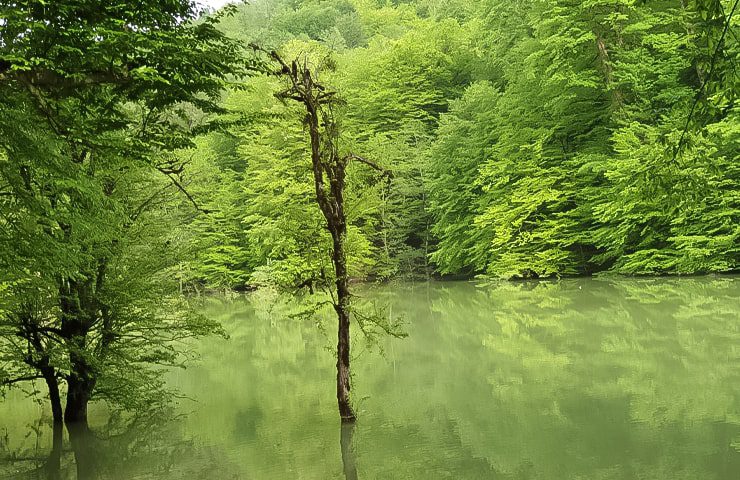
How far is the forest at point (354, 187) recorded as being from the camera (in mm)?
4219

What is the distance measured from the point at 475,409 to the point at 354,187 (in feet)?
9.49

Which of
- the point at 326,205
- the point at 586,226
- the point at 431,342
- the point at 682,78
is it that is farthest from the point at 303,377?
the point at 682,78

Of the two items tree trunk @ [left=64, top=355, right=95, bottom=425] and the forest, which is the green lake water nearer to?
the forest

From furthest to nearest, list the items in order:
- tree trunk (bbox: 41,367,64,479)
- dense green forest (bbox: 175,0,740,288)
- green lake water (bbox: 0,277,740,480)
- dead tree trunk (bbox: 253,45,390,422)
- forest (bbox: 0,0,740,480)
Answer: dense green forest (bbox: 175,0,740,288) → dead tree trunk (bbox: 253,45,390,422) → tree trunk (bbox: 41,367,64,479) → green lake water (bbox: 0,277,740,480) → forest (bbox: 0,0,740,480)

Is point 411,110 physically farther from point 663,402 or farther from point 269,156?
point 663,402

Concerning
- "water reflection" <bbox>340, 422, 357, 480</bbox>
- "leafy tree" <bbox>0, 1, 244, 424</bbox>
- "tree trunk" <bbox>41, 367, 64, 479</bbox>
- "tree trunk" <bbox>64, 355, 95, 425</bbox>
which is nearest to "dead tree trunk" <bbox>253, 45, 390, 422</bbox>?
"water reflection" <bbox>340, 422, 357, 480</bbox>

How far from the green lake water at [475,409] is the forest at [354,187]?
0.38ft

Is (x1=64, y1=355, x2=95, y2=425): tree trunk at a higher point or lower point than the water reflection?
higher

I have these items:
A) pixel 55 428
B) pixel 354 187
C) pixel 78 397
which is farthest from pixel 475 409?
pixel 55 428

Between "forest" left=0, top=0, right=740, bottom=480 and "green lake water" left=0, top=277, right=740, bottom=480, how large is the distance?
12cm

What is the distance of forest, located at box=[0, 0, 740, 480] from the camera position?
4.22 m

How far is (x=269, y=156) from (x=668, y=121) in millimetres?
16168

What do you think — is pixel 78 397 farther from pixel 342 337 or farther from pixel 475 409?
pixel 475 409

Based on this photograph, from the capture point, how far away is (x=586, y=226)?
20078 mm
